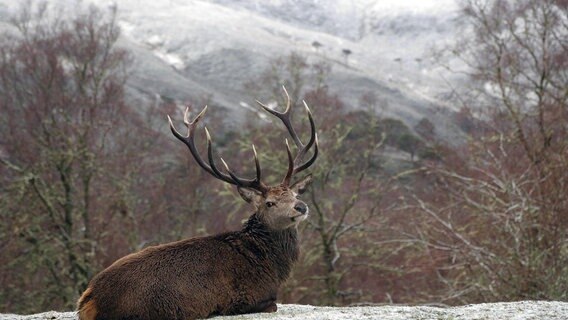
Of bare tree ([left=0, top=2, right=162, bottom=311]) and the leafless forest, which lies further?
bare tree ([left=0, top=2, right=162, bottom=311])

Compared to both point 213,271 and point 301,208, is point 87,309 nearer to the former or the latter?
point 213,271

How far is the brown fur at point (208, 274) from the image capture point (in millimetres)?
7538

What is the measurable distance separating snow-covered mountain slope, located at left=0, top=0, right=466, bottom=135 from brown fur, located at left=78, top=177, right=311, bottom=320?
3660cm

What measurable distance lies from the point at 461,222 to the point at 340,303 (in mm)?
4375

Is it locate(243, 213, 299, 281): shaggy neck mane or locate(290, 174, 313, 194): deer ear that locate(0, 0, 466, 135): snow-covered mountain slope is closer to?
locate(290, 174, 313, 194): deer ear

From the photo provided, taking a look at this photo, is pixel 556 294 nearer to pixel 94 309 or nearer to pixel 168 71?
pixel 94 309

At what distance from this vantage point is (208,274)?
8.04 metres

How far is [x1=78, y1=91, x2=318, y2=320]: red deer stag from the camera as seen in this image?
754 cm

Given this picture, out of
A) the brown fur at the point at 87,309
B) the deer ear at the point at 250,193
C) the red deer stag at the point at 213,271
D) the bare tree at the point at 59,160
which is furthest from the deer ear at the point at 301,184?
the bare tree at the point at 59,160

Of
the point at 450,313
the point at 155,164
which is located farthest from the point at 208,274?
the point at 155,164

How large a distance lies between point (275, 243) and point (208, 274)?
1.18 metres

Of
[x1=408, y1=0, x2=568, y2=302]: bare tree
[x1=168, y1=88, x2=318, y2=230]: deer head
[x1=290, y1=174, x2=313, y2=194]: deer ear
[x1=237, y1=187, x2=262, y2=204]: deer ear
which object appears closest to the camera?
[x1=168, y1=88, x2=318, y2=230]: deer head

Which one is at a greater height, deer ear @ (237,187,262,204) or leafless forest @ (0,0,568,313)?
deer ear @ (237,187,262,204)

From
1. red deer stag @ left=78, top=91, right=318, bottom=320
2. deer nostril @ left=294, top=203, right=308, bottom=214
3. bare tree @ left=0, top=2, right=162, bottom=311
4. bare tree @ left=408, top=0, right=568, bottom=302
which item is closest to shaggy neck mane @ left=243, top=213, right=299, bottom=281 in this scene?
red deer stag @ left=78, top=91, right=318, bottom=320
